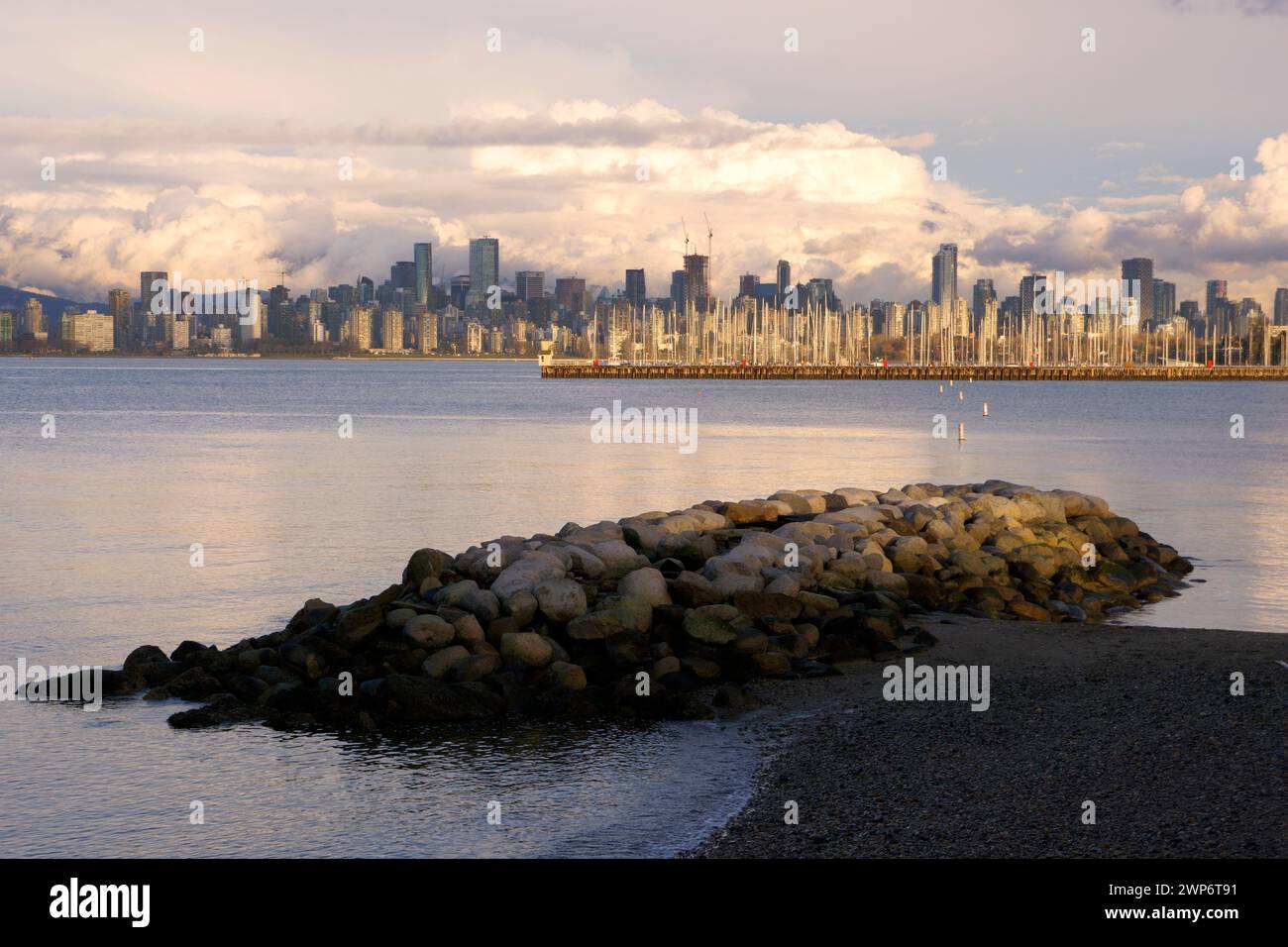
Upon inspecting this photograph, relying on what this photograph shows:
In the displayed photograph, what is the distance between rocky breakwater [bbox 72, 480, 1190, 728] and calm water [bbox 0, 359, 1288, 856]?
0.75 m

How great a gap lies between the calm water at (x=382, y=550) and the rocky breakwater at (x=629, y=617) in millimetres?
752

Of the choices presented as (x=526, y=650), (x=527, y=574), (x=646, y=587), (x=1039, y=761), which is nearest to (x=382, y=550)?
(x=527, y=574)

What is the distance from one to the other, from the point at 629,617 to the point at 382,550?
1317cm

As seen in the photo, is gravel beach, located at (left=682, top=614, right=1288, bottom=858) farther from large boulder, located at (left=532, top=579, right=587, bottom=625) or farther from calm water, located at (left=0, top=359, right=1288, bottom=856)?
large boulder, located at (left=532, top=579, right=587, bottom=625)

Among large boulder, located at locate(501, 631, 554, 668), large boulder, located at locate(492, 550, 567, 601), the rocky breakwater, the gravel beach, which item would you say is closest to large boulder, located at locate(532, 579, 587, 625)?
the rocky breakwater

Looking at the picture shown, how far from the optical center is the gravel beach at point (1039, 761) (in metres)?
10.1

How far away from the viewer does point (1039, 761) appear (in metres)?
12.2

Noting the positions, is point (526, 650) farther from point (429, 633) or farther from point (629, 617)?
point (629, 617)

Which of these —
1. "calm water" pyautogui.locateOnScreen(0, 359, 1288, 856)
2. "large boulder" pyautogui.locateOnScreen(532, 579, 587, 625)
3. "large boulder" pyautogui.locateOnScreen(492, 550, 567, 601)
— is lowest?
"calm water" pyautogui.locateOnScreen(0, 359, 1288, 856)

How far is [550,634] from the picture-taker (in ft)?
57.9

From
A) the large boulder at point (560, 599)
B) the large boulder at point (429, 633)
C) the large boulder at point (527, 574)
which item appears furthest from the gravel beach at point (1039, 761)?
the large boulder at point (429, 633)

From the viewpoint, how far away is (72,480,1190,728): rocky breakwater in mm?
15531
